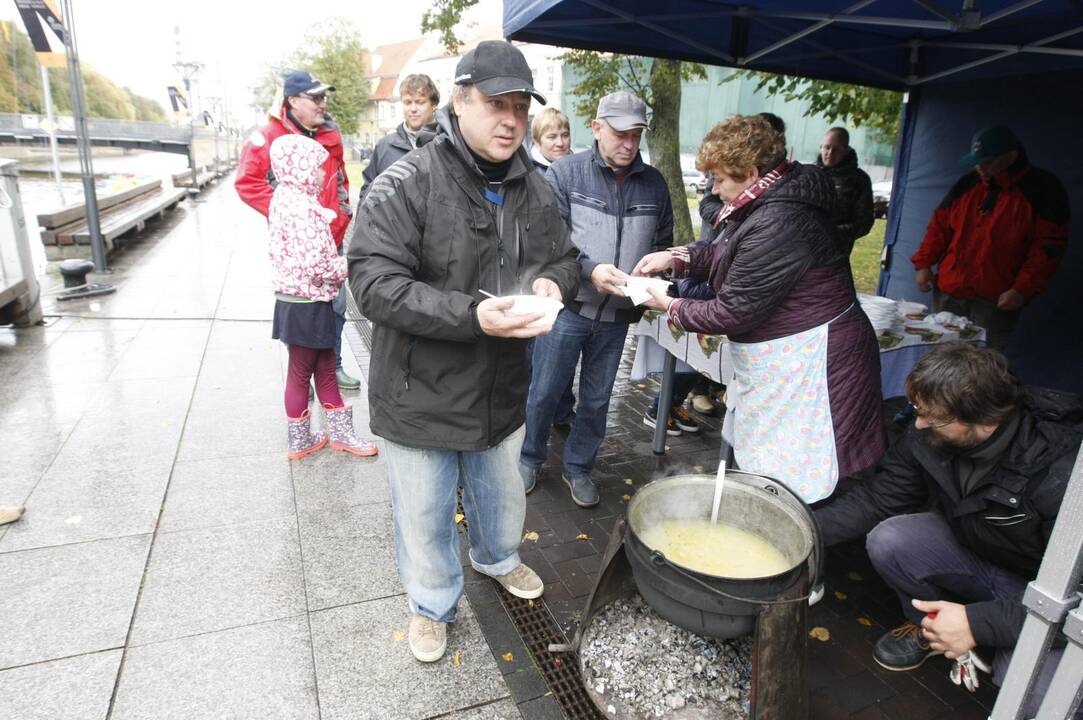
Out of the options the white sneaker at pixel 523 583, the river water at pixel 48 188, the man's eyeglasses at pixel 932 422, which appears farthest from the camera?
the river water at pixel 48 188

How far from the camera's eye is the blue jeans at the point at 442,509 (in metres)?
2.27

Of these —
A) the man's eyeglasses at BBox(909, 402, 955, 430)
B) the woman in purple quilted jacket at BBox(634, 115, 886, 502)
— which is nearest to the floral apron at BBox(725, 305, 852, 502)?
the woman in purple quilted jacket at BBox(634, 115, 886, 502)

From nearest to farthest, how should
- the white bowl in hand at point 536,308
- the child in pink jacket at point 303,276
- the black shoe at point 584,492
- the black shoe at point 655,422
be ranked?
1. the white bowl in hand at point 536,308
2. the child in pink jacket at point 303,276
3. the black shoe at point 584,492
4. the black shoe at point 655,422

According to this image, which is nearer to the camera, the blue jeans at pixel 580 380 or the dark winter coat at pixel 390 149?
the blue jeans at pixel 580 380

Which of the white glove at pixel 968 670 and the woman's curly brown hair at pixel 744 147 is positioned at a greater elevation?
the woman's curly brown hair at pixel 744 147

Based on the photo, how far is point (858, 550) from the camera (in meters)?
3.37

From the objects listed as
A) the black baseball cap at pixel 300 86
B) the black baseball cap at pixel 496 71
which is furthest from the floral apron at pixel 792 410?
the black baseball cap at pixel 300 86

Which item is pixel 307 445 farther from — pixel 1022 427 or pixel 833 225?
pixel 1022 427

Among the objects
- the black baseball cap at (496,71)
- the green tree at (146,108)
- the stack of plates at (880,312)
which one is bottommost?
the stack of plates at (880,312)

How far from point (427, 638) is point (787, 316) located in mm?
1938

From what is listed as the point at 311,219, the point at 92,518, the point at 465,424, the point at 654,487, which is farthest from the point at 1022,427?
the point at 92,518

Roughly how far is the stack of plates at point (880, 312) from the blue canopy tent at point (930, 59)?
156cm

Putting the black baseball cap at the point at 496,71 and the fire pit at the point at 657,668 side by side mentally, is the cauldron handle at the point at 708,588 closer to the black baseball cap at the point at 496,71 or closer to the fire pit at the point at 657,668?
the fire pit at the point at 657,668

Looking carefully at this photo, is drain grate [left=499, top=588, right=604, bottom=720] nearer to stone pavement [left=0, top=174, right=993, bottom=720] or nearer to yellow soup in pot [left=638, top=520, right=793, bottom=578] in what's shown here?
stone pavement [left=0, top=174, right=993, bottom=720]
